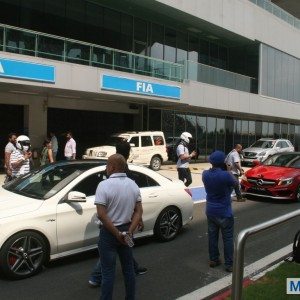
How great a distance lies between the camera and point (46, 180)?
645 centimetres

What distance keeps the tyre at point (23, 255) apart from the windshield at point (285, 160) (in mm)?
9201

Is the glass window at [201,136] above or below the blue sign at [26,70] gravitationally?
below

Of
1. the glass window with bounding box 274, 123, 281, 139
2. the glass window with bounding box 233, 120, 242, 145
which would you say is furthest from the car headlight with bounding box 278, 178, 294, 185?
the glass window with bounding box 274, 123, 281, 139

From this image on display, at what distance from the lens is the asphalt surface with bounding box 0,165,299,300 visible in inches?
188

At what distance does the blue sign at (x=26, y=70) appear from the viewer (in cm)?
1494

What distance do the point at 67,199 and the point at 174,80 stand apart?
16814 millimetres

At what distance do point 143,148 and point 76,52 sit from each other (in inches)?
208

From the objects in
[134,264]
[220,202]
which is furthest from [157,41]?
[134,264]

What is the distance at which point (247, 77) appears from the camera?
97.1 ft

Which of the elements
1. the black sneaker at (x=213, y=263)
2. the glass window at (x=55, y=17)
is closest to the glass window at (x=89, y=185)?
the black sneaker at (x=213, y=263)

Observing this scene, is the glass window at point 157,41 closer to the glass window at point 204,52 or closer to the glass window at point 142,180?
the glass window at point 204,52

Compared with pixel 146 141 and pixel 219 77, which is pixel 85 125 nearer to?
pixel 146 141

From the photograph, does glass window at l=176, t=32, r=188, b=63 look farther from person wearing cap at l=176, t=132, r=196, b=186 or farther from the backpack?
the backpack

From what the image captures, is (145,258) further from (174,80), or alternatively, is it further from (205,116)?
(205,116)
